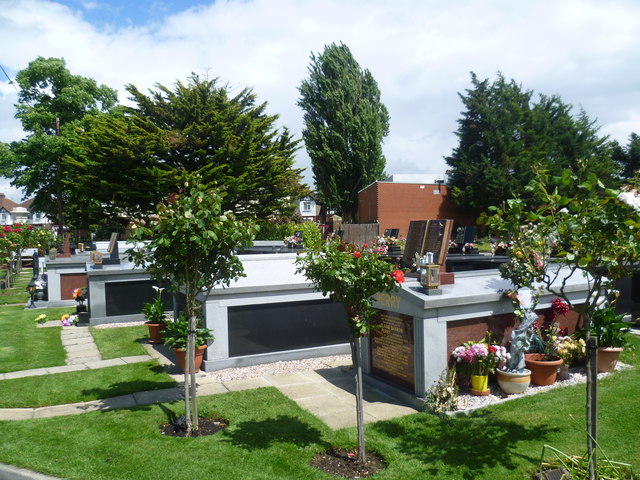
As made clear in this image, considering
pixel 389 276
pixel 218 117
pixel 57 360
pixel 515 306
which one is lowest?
pixel 57 360

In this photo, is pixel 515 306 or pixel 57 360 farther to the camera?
pixel 57 360

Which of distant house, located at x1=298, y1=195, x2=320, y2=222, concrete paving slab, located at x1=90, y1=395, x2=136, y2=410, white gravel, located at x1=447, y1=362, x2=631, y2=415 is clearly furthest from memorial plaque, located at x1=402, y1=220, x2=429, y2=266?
distant house, located at x1=298, y1=195, x2=320, y2=222

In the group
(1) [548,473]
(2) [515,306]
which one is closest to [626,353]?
(2) [515,306]

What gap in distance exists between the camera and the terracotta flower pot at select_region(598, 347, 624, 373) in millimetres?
9062

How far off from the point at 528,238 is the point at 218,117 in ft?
91.3

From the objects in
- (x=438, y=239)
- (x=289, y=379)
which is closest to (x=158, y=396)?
(x=289, y=379)

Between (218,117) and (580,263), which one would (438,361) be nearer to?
(580,263)

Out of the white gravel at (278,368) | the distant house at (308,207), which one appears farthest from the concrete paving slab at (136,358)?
the distant house at (308,207)

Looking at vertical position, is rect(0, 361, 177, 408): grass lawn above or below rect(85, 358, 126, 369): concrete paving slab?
above

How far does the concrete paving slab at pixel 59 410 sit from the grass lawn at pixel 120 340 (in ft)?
11.3

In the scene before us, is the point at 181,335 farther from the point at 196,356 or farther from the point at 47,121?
the point at 47,121

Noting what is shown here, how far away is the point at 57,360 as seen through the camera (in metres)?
11.3

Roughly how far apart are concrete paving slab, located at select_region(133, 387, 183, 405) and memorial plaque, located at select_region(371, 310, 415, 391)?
352cm

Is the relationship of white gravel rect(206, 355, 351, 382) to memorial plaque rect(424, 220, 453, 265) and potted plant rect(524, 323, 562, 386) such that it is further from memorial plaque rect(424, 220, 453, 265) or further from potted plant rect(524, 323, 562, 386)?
potted plant rect(524, 323, 562, 386)
